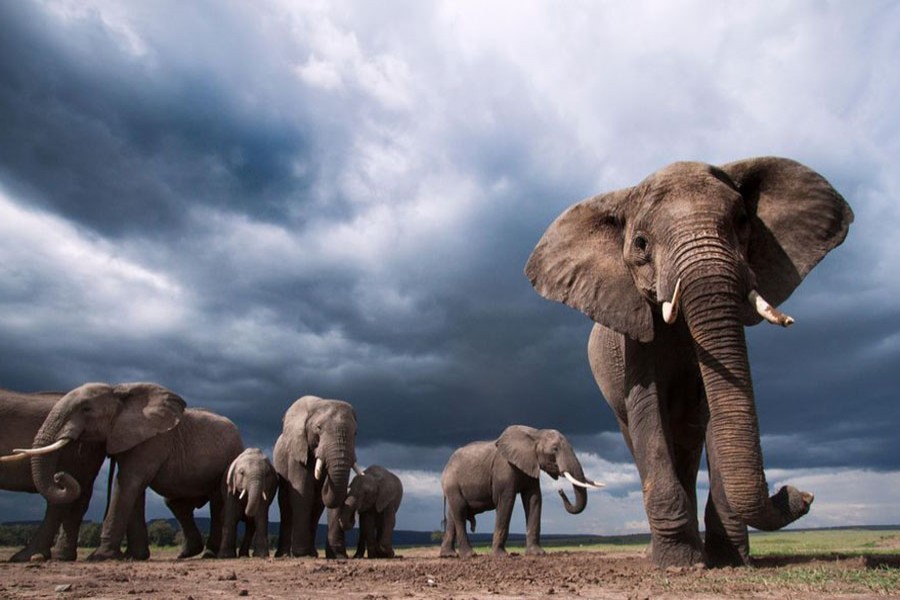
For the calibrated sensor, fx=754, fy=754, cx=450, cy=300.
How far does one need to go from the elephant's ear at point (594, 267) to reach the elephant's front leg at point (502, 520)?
13051mm

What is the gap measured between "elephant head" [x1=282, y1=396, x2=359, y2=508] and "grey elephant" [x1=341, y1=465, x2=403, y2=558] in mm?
2048

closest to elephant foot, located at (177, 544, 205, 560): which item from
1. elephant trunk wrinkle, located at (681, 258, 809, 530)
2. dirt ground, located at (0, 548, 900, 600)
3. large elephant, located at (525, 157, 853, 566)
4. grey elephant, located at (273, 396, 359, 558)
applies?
grey elephant, located at (273, 396, 359, 558)

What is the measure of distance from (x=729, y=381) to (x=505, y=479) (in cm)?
1546

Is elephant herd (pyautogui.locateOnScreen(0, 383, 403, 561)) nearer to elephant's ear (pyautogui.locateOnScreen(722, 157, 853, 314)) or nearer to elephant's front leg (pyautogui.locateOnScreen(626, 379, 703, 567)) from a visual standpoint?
elephant's front leg (pyautogui.locateOnScreen(626, 379, 703, 567))

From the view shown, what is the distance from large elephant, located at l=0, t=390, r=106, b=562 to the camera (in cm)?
1762

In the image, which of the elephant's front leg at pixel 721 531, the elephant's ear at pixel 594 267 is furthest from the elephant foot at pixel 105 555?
the elephant's front leg at pixel 721 531

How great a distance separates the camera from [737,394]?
7898 mm

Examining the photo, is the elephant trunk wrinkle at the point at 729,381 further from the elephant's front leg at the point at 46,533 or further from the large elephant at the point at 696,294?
the elephant's front leg at the point at 46,533

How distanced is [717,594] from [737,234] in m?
4.19

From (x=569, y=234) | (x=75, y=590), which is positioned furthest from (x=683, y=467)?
(x=75, y=590)

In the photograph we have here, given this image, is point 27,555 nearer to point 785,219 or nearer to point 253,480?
point 253,480

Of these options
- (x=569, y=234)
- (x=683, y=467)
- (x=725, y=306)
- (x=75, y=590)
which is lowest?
(x=75, y=590)

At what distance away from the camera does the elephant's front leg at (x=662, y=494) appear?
352 inches

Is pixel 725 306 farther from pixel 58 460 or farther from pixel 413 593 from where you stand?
pixel 58 460
